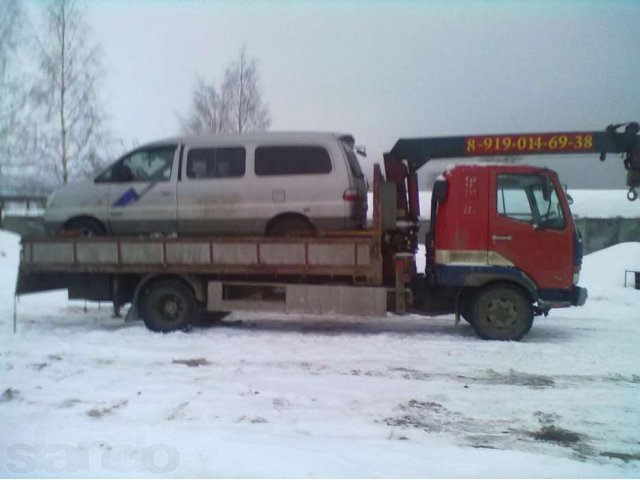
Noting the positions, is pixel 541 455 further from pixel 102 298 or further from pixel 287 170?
pixel 102 298

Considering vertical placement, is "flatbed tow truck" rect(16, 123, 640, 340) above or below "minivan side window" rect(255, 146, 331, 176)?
below

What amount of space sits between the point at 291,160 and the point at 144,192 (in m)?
2.27

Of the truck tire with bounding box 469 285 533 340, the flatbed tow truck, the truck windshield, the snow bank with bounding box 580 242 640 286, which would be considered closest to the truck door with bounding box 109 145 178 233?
the flatbed tow truck

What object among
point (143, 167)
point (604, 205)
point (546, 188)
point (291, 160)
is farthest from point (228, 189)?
point (604, 205)

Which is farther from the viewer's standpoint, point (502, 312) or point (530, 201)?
point (502, 312)

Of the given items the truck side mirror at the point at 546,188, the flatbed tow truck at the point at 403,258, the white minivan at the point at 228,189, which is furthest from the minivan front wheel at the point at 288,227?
the truck side mirror at the point at 546,188

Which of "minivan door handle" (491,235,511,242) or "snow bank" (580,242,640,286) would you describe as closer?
"minivan door handle" (491,235,511,242)

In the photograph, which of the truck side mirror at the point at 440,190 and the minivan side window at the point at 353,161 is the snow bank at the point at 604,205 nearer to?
the minivan side window at the point at 353,161

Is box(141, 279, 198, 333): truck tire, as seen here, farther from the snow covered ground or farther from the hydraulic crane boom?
the hydraulic crane boom

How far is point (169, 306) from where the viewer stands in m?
8.00

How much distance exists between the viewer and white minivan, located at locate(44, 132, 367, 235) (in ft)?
25.4

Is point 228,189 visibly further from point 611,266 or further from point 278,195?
point 611,266

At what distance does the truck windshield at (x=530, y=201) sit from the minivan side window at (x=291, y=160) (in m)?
2.43

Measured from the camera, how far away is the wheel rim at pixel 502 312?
24.1 feet
